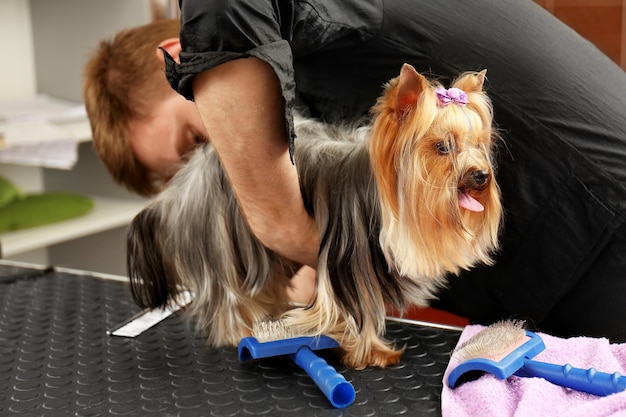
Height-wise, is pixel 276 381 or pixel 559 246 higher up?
pixel 559 246

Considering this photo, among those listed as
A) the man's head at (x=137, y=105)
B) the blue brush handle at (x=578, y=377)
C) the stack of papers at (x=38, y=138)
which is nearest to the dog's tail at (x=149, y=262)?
the man's head at (x=137, y=105)

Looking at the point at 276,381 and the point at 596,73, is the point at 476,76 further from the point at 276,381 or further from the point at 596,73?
the point at 276,381

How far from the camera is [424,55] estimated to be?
3.76ft

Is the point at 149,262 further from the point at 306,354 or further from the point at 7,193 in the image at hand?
the point at 7,193

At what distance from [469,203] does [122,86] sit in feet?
2.29

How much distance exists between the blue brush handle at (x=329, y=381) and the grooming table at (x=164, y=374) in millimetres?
12

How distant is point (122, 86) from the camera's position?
142 centimetres

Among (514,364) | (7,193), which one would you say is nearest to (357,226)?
(514,364)

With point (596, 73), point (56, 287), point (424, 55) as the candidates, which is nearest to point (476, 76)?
point (424, 55)

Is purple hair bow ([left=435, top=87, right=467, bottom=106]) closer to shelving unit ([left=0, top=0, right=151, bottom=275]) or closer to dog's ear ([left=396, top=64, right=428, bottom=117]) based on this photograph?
dog's ear ([left=396, top=64, right=428, bottom=117])

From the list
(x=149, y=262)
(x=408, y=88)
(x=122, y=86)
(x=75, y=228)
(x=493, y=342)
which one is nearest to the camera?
(x=408, y=88)

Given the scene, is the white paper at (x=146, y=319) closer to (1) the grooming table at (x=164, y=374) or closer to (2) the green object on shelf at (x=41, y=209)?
(1) the grooming table at (x=164, y=374)

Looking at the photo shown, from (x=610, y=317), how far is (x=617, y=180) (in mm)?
213

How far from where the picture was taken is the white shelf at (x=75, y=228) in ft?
7.49
